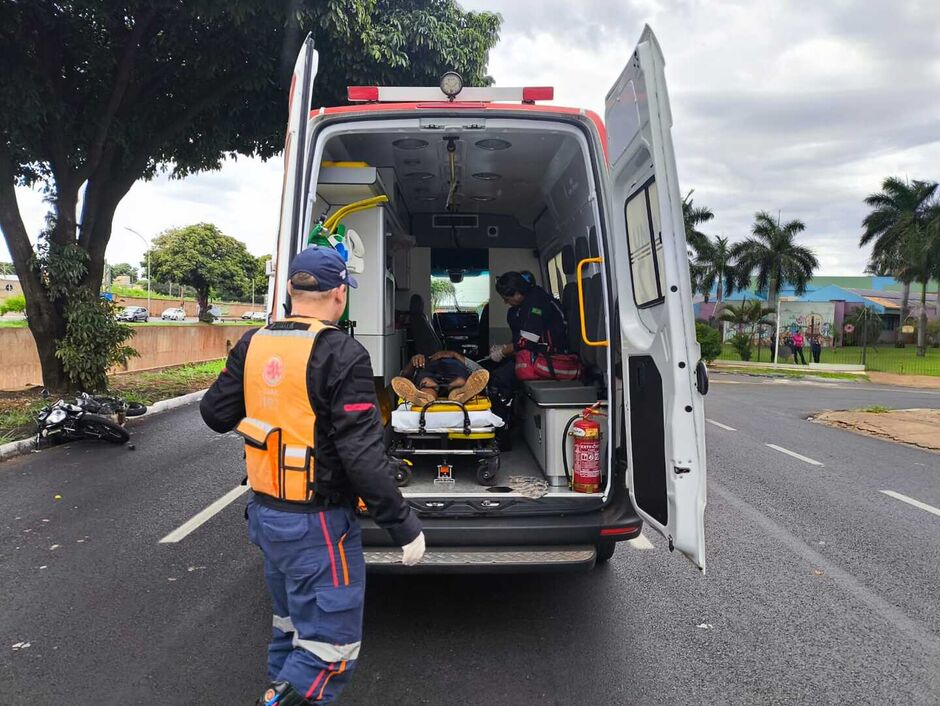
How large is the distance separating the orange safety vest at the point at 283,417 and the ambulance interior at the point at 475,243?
1.27 m

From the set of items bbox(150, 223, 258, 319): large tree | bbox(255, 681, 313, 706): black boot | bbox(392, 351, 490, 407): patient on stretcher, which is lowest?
bbox(255, 681, 313, 706): black boot

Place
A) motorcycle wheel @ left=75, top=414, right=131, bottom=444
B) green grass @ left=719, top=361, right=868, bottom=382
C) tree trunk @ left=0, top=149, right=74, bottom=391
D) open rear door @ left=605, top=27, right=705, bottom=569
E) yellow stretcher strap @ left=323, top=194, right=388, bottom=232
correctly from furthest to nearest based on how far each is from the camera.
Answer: green grass @ left=719, top=361, right=868, bottom=382, tree trunk @ left=0, top=149, right=74, bottom=391, motorcycle wheel @ left=75, top=414, right=131, bottom=444, yellow stretcher strap @ left=323, top=194, right=388, bottom=232, open rear door @ left=605, top=27, right=705, bottom=569

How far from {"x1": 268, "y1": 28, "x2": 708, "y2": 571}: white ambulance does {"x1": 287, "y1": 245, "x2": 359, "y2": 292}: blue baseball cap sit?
3.22ft

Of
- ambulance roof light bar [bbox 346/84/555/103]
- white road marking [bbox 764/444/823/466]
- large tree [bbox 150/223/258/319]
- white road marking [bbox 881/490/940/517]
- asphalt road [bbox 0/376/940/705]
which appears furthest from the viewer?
large tree [bbox 150/223/258/319]

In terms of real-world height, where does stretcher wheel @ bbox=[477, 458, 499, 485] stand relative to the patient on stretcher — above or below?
below

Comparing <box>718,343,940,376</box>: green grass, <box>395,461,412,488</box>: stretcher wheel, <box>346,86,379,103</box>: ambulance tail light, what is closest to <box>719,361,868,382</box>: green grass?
<box>718,343,940,376</box>: green grass

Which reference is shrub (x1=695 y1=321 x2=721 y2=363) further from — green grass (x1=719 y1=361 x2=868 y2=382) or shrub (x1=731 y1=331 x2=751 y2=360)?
shrub (x1=731 y1=331 x2=751 y2=360)

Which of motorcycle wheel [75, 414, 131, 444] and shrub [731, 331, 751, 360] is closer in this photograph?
motorcycle wheel [75, 414, 131, 444]

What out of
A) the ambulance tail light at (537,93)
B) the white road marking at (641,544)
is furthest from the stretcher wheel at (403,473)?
the ambulance tail light at (537,93)

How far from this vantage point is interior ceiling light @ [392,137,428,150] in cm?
462

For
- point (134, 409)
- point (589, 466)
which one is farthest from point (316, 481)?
point (134, 409)

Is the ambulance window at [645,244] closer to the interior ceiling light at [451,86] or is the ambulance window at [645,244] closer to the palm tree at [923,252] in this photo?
the interior ceiling light at [451,86]

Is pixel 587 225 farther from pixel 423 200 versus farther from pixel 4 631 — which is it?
pixel 4 631

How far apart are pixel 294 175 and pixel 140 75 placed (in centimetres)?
956
